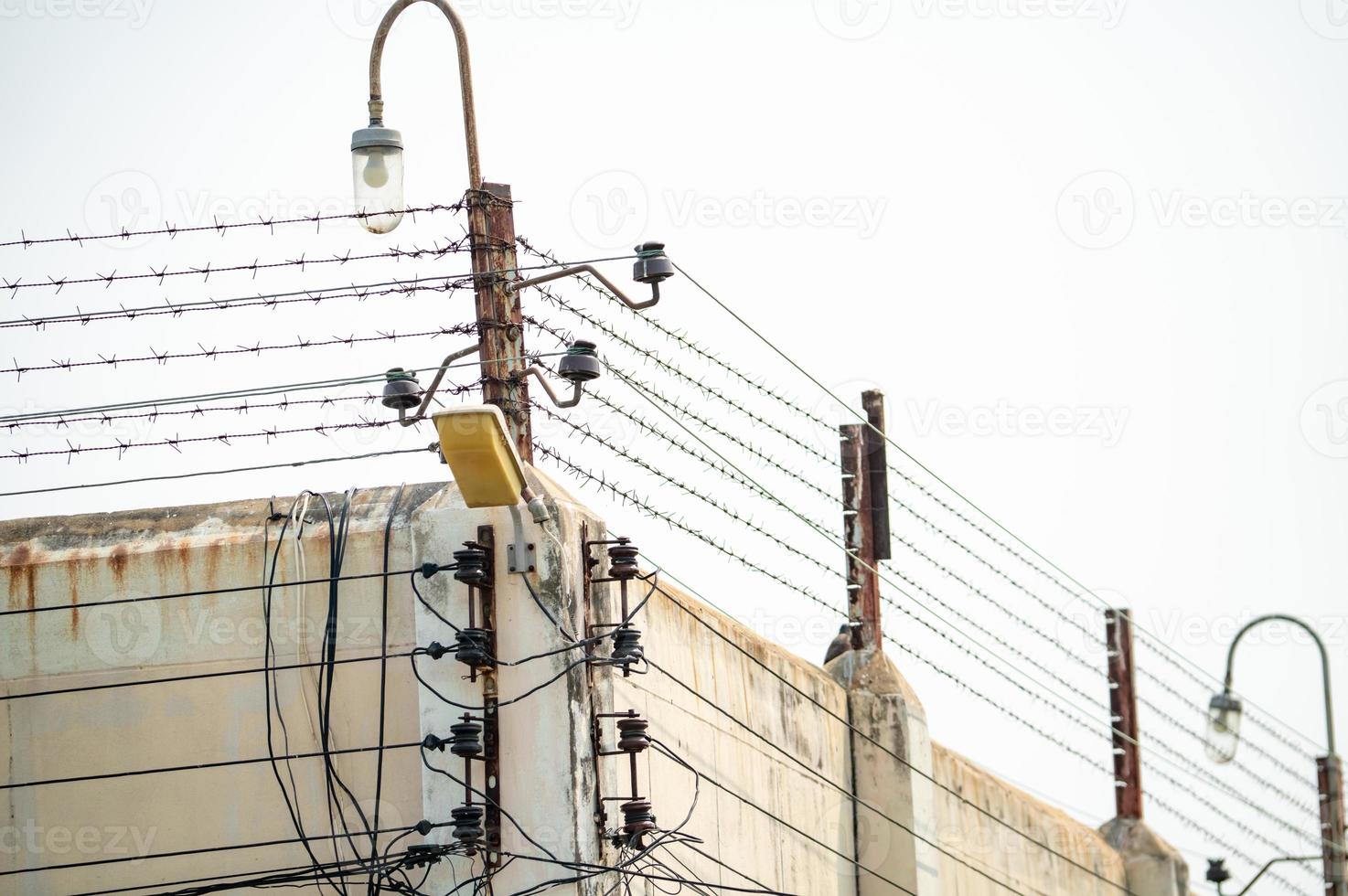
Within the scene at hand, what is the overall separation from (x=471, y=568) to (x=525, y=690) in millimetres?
665

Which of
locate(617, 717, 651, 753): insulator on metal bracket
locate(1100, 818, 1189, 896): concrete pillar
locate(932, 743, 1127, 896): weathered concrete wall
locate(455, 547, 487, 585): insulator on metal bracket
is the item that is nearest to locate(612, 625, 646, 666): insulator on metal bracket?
locate(617, 717, 651, 753): insulator on metal bracket

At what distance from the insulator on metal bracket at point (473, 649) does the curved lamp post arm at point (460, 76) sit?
8.11 feet

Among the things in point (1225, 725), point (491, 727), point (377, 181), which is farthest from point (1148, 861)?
point (377, 181)

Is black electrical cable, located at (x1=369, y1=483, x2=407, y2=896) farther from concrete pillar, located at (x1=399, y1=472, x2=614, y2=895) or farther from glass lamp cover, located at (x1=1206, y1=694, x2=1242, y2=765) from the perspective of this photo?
glass lamp cover, located at (x1=1206, y1=694, x2=1242, y2=765)

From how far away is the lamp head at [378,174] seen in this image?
9.63 metres

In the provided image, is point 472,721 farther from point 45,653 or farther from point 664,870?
point 45,653

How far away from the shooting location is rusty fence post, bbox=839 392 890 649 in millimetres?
14734

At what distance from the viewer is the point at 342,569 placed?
32.4 ft

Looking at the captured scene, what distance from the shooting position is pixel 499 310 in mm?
10156

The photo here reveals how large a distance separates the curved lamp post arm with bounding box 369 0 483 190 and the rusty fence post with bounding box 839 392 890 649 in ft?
18.2

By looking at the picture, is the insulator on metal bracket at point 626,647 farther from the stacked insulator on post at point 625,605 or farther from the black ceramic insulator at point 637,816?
the black ceramic insulator at point 637,816

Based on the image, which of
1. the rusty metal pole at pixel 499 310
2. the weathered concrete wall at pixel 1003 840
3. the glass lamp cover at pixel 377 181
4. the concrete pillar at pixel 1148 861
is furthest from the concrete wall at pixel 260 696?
the concrete pillar at pixel 1148 861

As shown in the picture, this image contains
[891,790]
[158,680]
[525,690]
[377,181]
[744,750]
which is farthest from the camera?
[891,790]

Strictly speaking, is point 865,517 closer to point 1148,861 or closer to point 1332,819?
point 1148,861
